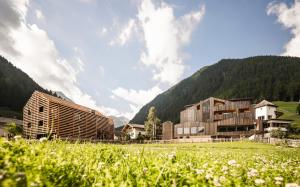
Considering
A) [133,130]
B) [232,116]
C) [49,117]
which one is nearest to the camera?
[49,117]

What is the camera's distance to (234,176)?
5008 millimetres

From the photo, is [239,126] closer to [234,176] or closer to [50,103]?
[50,103]

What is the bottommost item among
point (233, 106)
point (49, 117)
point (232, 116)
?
point (49, 117)

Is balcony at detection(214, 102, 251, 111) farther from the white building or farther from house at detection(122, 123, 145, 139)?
house at detection(122, 123, 145, 139)

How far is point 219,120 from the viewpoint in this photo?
87.4 metres

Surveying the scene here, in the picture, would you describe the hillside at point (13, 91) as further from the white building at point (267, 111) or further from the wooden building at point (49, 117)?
the white building at point (267, 111)

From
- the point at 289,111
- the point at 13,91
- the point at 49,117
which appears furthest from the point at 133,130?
the point at 13,91

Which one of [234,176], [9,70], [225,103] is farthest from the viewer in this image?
[9,70]

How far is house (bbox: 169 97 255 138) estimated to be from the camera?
80500 millimetres

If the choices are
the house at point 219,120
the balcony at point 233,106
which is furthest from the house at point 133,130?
the balcony at point 233,106

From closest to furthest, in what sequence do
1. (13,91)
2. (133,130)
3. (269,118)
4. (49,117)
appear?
1. (49,117)
2. (269,118)
3. (133,130)
4. (13,91)

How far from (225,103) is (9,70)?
151941 millimetres

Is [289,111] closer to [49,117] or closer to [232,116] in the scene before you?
[232,116]

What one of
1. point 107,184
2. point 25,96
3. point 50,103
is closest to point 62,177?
point 107,184
